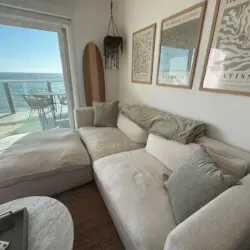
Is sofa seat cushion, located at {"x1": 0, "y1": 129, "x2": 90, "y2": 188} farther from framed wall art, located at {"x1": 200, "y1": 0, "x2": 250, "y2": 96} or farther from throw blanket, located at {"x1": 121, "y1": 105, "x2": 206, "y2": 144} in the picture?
framed wall art, located at {"x1": 200, "y1": 0, "x2": 250, "y2": 96}

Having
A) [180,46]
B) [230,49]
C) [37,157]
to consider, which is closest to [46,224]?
[37,157]

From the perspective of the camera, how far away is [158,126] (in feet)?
4.83

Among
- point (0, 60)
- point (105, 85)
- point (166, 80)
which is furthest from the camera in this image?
point (105, 85)

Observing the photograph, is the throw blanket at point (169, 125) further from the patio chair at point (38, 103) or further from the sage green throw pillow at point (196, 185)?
the patio chair at point (38, 103)

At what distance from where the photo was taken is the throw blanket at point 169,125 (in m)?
1.23

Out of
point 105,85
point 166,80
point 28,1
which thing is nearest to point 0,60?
point 28,1

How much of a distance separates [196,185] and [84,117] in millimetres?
1798

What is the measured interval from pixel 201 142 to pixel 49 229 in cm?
122

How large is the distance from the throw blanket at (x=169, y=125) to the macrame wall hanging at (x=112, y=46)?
4.27ft

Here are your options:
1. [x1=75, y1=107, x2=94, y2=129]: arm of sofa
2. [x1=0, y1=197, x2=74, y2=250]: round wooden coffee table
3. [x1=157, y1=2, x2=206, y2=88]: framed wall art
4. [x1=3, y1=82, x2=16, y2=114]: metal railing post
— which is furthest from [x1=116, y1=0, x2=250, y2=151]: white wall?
[x1=3, y1=82, x2=16, y2=114]: metal railing post

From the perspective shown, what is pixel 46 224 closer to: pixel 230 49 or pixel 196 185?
pixel 196 185

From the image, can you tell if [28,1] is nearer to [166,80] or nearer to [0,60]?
[0,60]

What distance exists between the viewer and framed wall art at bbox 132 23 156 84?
74.4 inches

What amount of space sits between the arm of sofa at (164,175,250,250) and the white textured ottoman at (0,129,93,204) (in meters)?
1.11
